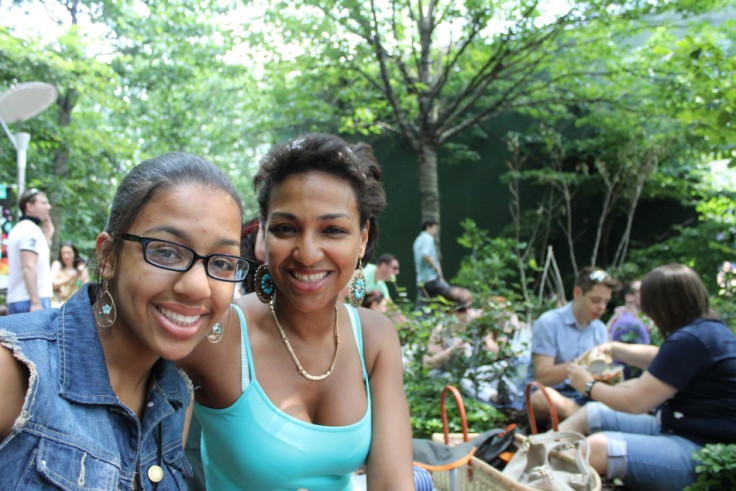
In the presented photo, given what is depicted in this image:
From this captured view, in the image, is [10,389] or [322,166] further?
[322,166]

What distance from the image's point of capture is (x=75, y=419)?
1.15 m

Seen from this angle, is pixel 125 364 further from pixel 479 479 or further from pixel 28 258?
pixel 28 258

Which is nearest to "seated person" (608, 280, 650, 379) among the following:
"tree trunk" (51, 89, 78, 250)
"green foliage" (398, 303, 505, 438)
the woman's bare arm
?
"green foliage" (398, 303, 505, 438)

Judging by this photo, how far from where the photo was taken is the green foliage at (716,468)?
2742 millimetres

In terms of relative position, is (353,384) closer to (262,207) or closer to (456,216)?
(262,207)

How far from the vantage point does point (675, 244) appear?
9969mm

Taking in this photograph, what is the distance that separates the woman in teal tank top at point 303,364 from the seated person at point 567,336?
268cm

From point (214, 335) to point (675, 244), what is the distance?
396 inches

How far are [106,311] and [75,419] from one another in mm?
218

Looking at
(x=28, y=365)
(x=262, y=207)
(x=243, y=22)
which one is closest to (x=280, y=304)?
(x=262, y=207)

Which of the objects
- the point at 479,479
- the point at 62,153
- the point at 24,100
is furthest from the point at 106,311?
the point at 62,153

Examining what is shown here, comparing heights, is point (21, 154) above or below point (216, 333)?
above

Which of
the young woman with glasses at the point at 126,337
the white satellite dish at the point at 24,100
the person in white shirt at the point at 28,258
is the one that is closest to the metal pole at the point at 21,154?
the white satellite dish at the point at 24,100

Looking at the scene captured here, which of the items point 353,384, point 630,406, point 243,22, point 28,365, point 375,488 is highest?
point 243,22
